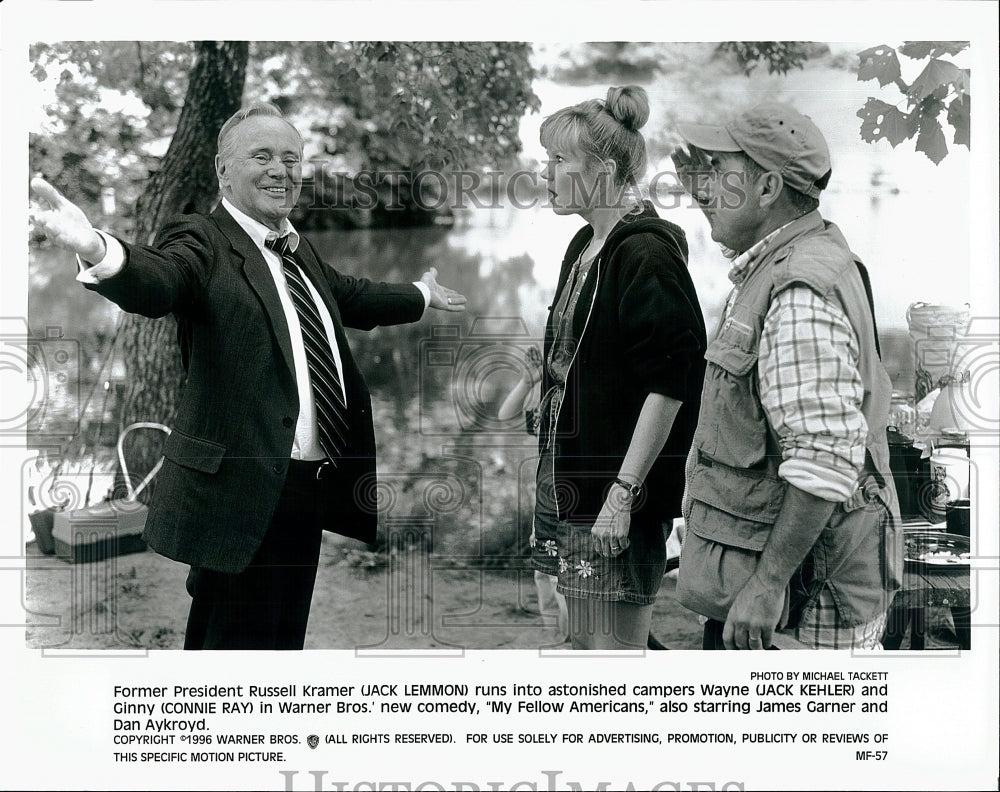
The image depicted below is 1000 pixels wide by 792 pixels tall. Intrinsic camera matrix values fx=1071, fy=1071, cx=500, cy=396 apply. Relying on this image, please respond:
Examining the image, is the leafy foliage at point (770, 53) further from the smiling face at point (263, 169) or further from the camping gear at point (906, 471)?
the smiling face at point (263, 169)

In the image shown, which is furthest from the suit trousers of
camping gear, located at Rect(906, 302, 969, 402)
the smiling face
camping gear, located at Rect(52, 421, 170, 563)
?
camping gear, located at Rect(906, 302, 969, 402)

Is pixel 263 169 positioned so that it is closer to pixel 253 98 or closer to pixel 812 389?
pixel 253 98

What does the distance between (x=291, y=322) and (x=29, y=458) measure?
1.28 m

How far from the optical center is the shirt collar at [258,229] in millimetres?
4406

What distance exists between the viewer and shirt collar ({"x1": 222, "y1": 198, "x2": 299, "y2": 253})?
4406 millimetres

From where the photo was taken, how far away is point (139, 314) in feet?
14.4

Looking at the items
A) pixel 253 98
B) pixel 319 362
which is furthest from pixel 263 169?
pixel 319 362

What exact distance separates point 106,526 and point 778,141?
321 centimetres

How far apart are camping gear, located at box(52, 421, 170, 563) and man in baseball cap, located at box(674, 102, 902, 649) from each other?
7.46ft

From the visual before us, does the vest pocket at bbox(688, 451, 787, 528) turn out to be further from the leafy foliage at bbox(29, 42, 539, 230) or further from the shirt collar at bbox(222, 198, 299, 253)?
the shirt collar at bbox(222, 198, 299, 253)

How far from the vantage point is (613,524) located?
174 inches

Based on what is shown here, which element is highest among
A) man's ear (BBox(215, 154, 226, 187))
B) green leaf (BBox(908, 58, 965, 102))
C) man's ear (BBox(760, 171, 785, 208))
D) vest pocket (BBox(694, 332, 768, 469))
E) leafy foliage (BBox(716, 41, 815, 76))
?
leafy foliage (BBox(716, 41, 815, 76))

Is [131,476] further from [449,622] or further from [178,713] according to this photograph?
[449,622]

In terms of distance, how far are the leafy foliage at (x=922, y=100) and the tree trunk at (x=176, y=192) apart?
104 inches
